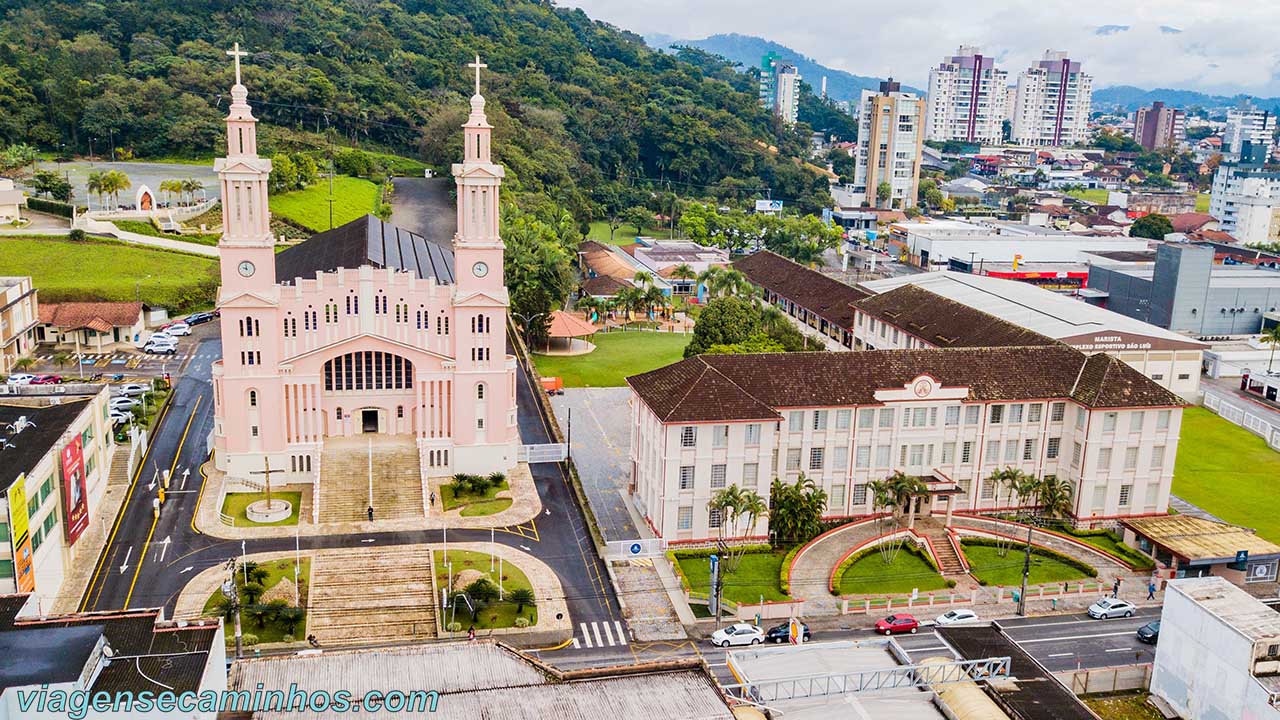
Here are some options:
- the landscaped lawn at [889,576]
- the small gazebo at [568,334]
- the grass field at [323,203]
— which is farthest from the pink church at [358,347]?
the grass field at [323,203]

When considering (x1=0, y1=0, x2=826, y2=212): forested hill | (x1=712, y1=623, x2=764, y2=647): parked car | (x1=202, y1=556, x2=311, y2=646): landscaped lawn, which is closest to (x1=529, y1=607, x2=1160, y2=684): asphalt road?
(x1=712, y1=623, x2=764, y2=647): parked car

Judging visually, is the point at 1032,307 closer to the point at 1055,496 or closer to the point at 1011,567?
the point at 1055,496

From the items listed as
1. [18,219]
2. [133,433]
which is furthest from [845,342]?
[18,219]

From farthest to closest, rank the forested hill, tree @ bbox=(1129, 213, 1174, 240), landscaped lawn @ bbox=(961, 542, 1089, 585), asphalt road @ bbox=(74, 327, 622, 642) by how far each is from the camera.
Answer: tree @ bbox=(1129, 213, 1174, 240)
the forested hill
landscaped lawn @ bbox=(961, 542, 1089, 585)
asphalt road @ bbox=(74, 327, 622, 642)

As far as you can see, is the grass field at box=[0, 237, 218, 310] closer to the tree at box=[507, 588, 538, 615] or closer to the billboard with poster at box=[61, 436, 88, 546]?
the billboard with poster at box=[61, 436, 88, 546]

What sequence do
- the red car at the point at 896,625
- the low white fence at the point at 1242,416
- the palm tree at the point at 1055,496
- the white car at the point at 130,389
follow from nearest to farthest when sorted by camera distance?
the red car at the point at 896,625, the palm tree at the point at 1055,496, the white car at the point at 130,389, the low white fence at the point at 1242,416

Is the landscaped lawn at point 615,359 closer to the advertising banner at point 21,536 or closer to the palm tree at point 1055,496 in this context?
the palm tree at point 1055,496

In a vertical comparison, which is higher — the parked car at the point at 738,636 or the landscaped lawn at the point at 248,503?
the landscaped lawn at the point at 248,503
